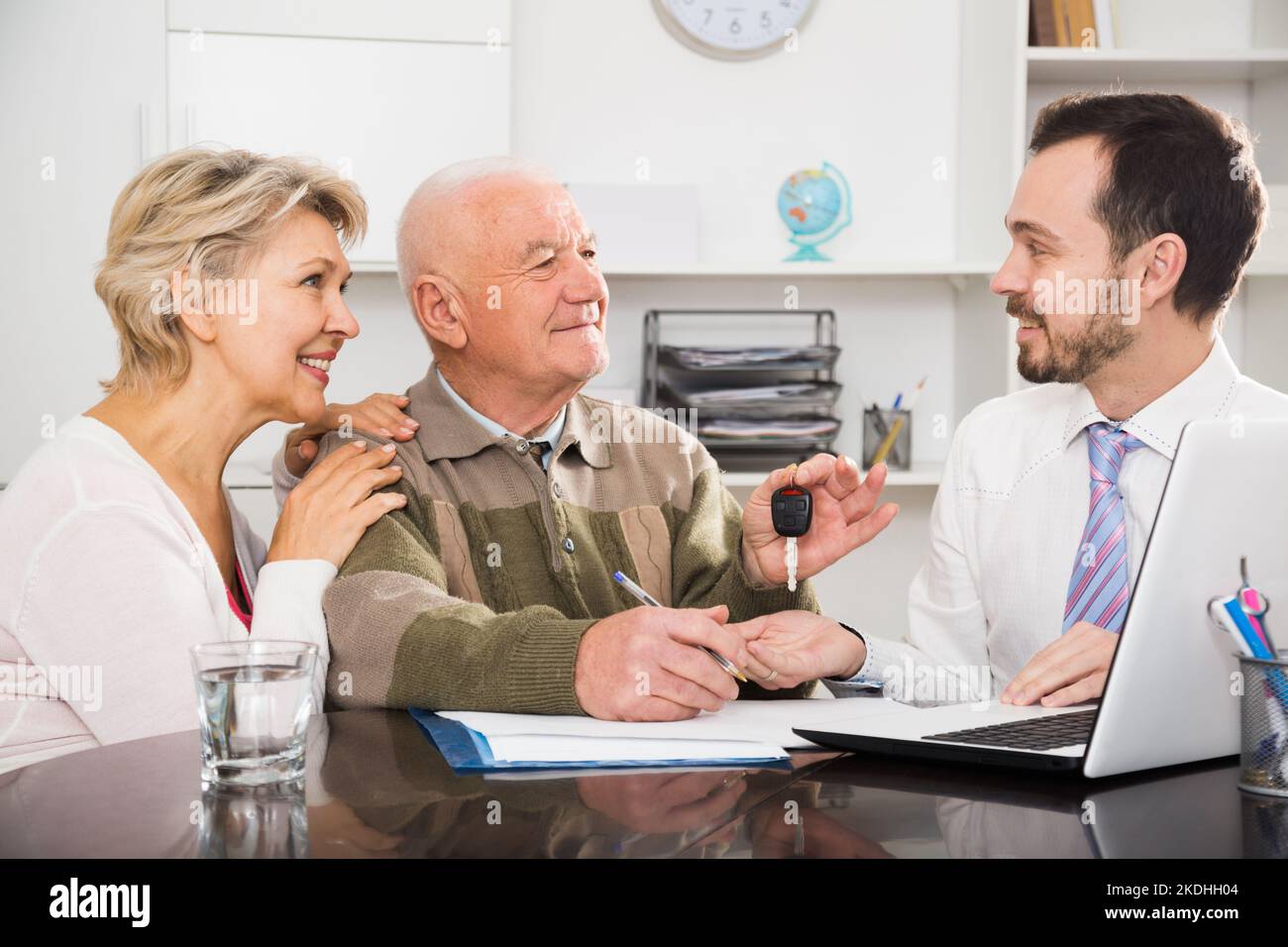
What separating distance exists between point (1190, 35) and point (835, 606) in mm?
1717

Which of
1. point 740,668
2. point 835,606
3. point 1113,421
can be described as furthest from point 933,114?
point 740,668

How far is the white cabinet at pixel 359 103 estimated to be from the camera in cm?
279

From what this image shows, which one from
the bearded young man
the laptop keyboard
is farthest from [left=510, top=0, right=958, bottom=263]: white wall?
the laptop keyboard

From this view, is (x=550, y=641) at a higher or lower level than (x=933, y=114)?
lower

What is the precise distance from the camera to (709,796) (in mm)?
865

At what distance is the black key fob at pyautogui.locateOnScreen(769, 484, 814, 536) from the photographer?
1.48 metres

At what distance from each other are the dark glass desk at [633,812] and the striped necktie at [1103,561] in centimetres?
55

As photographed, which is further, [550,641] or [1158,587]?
[550,641]

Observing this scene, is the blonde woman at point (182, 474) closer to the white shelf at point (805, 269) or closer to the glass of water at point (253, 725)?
the glass of water at point (253, 725)

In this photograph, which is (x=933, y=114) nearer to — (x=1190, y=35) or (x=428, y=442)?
(x=1190, y=35)

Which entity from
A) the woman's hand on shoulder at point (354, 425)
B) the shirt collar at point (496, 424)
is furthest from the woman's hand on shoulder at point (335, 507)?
the shirt collar at point (496, 424)

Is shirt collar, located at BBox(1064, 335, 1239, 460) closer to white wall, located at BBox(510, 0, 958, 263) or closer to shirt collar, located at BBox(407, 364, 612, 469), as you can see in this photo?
shirt collar, located at BBox(407, 364, 612, 469)

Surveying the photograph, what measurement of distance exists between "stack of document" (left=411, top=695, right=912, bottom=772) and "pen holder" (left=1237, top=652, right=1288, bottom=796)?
32cm
